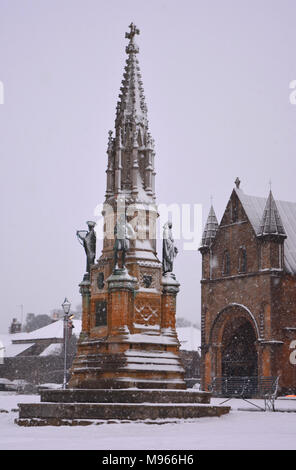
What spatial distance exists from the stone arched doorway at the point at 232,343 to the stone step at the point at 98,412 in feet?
106

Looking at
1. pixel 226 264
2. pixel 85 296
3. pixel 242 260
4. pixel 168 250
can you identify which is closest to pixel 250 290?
Answer: pixel 242 260

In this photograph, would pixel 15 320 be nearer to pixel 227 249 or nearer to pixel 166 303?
pixel 227 249

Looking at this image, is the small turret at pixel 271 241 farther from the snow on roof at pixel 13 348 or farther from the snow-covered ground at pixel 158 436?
the snow on roof at pixel 13 348

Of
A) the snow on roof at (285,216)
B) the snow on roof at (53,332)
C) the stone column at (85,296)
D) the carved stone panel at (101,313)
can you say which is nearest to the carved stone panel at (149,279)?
the carved stone panel at (101,313)

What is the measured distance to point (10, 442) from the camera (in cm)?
1332

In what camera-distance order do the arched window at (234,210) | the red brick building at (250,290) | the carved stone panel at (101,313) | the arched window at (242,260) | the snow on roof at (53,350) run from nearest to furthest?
the carved stone panel at (101,313), the red brick building at (250,290), the arched window at (242,260), the arched window at (234,210), the snow on roof at (53,350)

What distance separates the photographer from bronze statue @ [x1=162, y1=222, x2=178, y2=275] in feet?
71.0

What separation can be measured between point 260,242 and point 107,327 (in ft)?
95.0

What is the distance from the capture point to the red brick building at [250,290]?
4644cm

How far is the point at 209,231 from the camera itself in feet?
176

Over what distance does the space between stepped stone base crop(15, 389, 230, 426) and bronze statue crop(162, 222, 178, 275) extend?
4023 mm

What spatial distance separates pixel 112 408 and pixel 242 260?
33547 millimetres

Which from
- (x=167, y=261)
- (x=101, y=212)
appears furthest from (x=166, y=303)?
(x=101, y=212)
